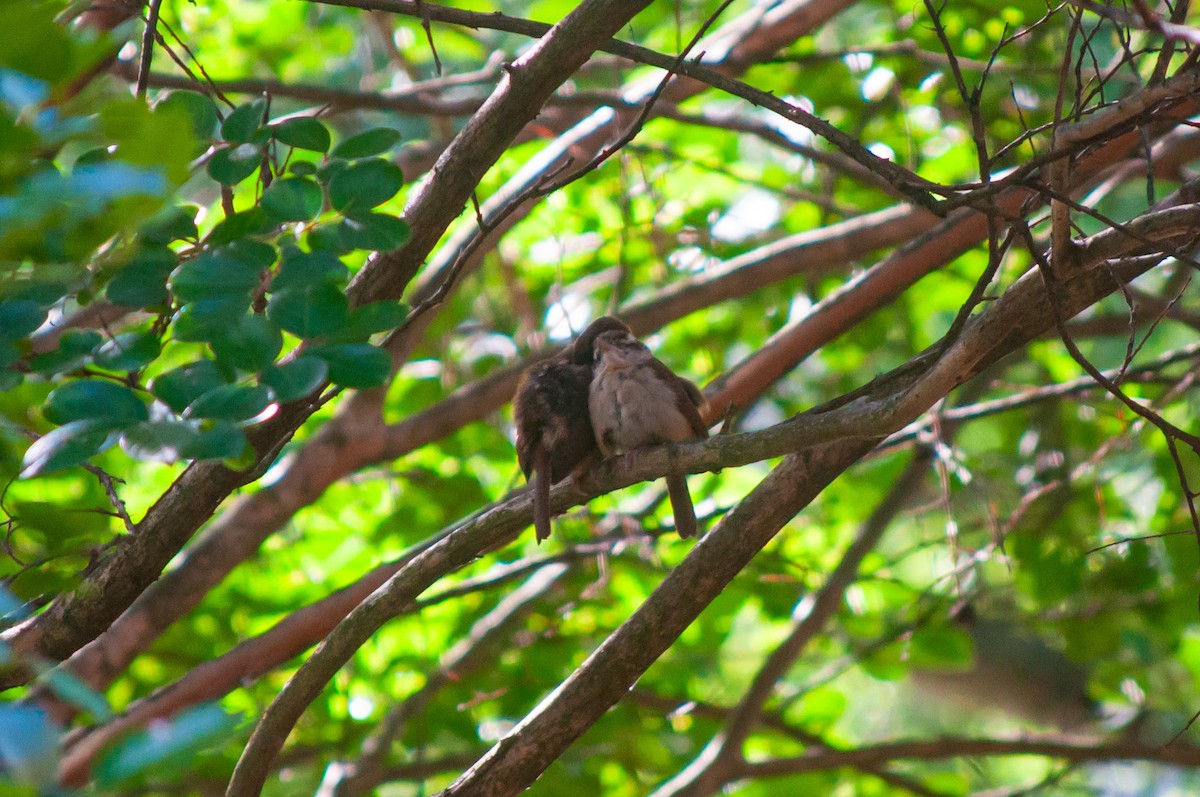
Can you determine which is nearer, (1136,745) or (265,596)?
(1136,745)

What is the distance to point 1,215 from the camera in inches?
58.6

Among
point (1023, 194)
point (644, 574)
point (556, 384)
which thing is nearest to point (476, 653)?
point (644, 574)

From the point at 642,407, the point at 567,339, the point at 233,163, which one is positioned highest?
the point at 567,339

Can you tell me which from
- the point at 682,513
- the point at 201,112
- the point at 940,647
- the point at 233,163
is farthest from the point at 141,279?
the point at 940,647

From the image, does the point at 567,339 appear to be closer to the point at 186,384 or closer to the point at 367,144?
the point at 367,144

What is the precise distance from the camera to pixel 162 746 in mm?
1291

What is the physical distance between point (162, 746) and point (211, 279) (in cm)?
94

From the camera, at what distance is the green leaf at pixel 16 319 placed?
1943 millimetres

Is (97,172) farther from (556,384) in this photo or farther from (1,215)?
(556,384)

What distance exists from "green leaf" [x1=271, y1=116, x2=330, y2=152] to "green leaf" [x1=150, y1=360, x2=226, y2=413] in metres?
0.75

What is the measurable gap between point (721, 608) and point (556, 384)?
5.93 feet

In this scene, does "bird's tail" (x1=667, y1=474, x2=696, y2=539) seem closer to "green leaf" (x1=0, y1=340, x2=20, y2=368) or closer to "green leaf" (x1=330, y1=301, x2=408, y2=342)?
"green leaf" (x1=330, y1=301, x2=408, y2=342)

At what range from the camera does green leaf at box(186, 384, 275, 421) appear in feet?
5.90

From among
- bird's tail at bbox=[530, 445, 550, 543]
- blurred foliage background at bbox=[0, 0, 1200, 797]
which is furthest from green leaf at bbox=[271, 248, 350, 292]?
bird's tail at bbox=[530, 445, 550, 543]
